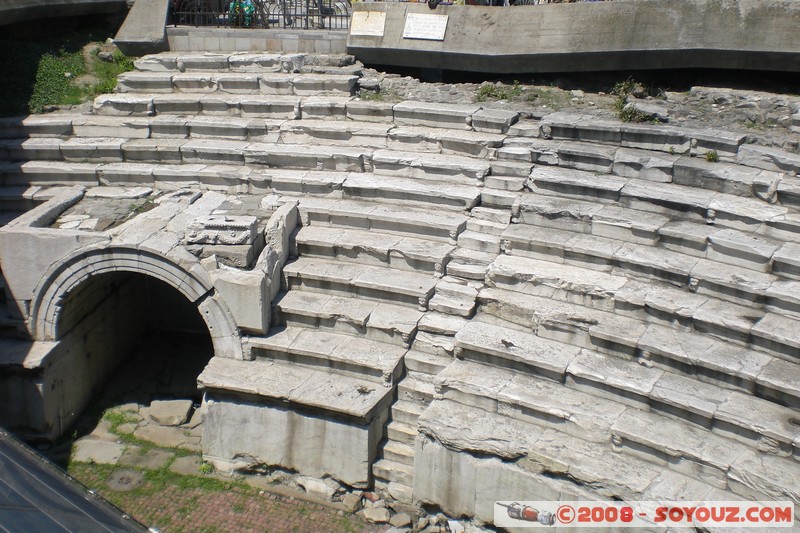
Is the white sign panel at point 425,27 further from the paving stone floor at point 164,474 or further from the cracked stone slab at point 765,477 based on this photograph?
the cracked stone slab at point 765,477

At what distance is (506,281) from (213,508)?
12.5 feet

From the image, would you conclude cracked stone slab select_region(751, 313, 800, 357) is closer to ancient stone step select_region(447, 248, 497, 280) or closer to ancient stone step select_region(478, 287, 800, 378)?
ancient stone step select_region(478, 287, 800, 378)

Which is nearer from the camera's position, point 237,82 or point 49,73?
point 237,82

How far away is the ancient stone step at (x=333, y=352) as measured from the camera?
7816 mm

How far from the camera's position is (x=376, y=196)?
9383mm

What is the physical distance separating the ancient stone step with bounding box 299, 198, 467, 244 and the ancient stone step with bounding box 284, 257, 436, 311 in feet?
1.82

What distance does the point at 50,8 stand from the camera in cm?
1245

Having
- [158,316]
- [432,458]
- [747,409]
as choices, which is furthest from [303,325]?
[747,409]

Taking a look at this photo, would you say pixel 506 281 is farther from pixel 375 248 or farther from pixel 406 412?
pixel 406 412

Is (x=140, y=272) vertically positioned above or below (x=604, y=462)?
above

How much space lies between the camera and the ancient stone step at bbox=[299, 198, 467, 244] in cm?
877

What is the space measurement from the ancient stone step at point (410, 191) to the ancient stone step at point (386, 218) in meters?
0.12

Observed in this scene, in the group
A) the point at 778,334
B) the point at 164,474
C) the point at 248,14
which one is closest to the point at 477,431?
the point at 778,334

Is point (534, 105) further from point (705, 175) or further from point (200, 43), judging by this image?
point (200, 43)
